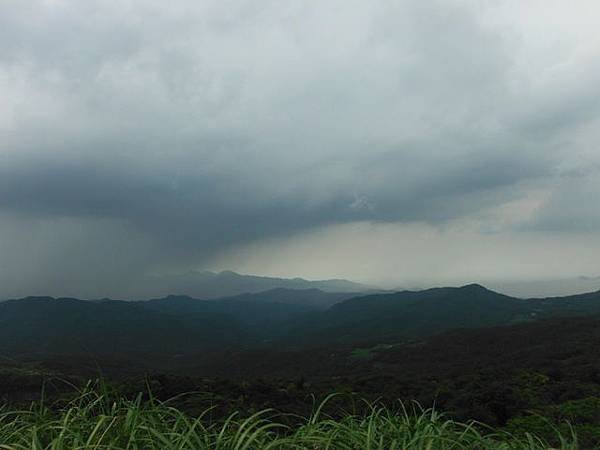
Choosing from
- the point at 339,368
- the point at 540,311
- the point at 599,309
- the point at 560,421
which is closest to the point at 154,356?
the point at 339,368

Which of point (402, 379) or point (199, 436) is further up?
point (199, 436)

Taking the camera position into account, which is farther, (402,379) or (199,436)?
(402,379)

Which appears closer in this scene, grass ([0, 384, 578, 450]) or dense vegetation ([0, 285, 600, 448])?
grass ([0, 384, 578, 450])

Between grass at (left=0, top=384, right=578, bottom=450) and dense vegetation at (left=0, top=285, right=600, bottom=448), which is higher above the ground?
grass at (left=0, top=384, right=578, bottom=450)

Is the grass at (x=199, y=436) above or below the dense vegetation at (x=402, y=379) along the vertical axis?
above

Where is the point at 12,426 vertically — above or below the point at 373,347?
above

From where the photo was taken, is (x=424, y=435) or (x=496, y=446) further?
(x=496, y=446)

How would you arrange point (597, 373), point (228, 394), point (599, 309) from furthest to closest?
point (599, 309), point (597, 373), point (228, 394)

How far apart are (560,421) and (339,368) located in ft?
242

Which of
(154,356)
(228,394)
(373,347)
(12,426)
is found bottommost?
(154,356)

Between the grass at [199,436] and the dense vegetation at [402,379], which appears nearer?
the grass at [199,436]

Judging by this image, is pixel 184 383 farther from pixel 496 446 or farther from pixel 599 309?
pixel 599 309

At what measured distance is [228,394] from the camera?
2425 cm

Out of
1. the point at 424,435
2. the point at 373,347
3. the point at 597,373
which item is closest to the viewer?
the point at 424,435
